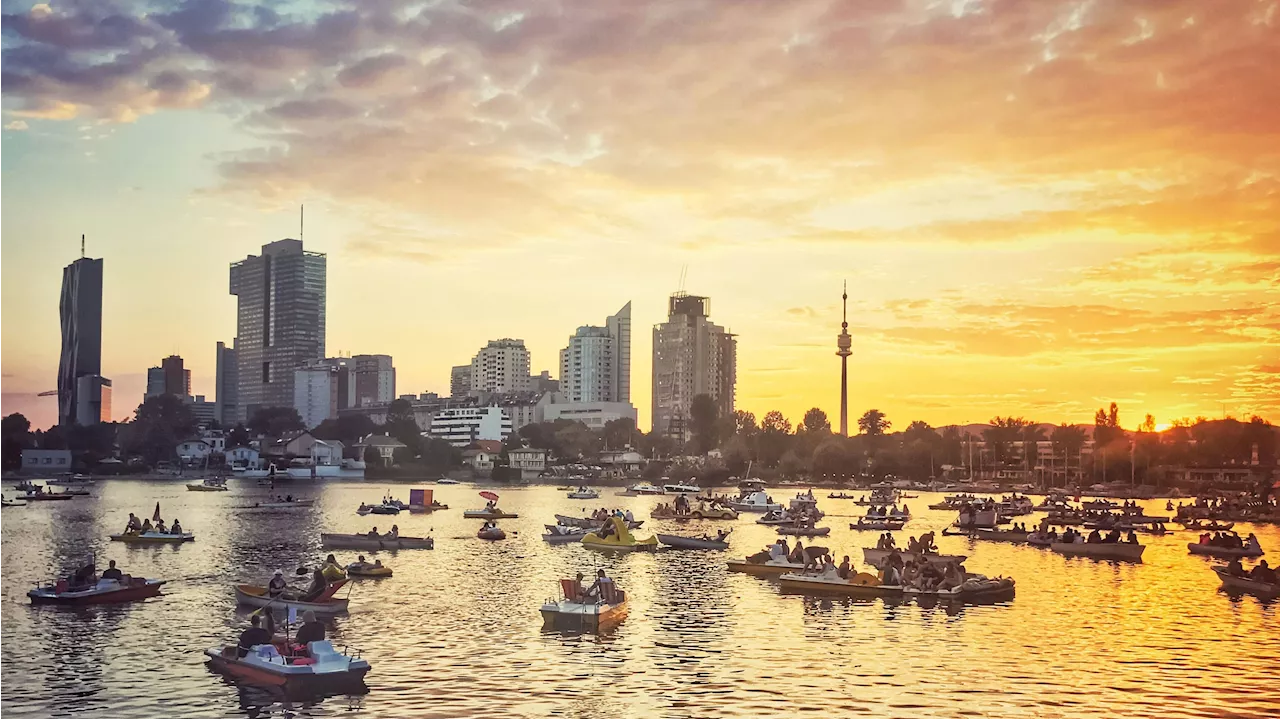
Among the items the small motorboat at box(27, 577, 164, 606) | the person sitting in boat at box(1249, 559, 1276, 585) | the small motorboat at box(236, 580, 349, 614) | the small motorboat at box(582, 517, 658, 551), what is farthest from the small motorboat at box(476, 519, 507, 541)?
the person sitting in boat at box(1249, 559, 1276, 585)

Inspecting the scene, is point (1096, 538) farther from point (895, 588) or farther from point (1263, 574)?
point (895, 588)

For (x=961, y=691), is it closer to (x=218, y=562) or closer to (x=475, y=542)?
(x=218, y=562)

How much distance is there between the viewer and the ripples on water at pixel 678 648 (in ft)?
107

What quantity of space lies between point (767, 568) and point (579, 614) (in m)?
20.9

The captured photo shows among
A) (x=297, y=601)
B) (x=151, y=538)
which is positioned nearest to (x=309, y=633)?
(x=297, y=601)

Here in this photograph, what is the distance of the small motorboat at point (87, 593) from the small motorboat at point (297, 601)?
498 cm

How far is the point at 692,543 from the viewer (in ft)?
263

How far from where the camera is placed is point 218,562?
68.3 metres

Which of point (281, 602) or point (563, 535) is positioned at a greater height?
point (281, 602)

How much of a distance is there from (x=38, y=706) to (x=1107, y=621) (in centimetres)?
4059

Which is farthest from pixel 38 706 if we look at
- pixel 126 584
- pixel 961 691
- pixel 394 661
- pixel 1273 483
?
pixel 1273 483

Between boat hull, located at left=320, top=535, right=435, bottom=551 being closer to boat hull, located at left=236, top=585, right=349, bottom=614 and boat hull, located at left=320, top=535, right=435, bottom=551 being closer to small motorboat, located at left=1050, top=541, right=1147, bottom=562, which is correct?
boat hull, located at left=236, top=585, right=349, bottom=614

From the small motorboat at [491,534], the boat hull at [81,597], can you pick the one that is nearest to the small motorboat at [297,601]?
the boat hull at [81,597]

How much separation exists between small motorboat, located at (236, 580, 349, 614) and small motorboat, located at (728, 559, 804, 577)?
24032 millimetres
